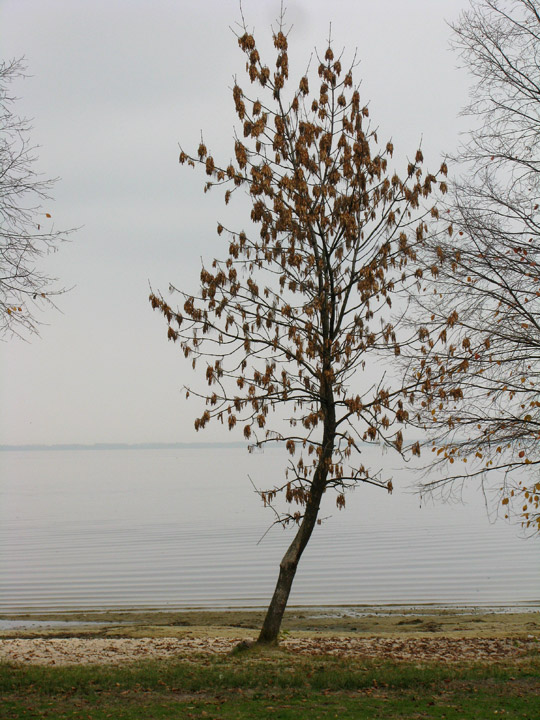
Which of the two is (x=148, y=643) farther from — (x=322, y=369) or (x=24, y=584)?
(x=24, y=584)

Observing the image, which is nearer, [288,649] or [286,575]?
[288,649]

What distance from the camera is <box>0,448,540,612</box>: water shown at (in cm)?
2483

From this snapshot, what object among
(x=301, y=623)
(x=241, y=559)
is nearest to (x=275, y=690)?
(x=301, y=623)

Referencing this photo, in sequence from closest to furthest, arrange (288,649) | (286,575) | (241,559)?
1. (288,649)
2. (286,575)
3. (241,559)

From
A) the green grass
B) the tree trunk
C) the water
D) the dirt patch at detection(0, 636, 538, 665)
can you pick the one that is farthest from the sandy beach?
the water

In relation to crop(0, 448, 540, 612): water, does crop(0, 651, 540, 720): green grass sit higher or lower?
lower

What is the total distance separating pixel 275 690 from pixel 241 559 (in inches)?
958

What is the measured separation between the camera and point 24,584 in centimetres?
2769

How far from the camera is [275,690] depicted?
958 cm

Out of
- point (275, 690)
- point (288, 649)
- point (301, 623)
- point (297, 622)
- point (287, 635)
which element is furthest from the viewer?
point (297, 622)

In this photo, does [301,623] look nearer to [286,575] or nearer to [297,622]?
[297,622]

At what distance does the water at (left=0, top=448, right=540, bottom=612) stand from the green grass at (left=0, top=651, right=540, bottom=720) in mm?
2771

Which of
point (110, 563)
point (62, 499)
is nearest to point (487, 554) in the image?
point (110, 563)

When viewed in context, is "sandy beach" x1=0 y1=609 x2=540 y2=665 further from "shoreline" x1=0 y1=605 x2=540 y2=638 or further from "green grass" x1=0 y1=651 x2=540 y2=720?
"green grass" x1=0 y1=651 x2=540 y2=720
